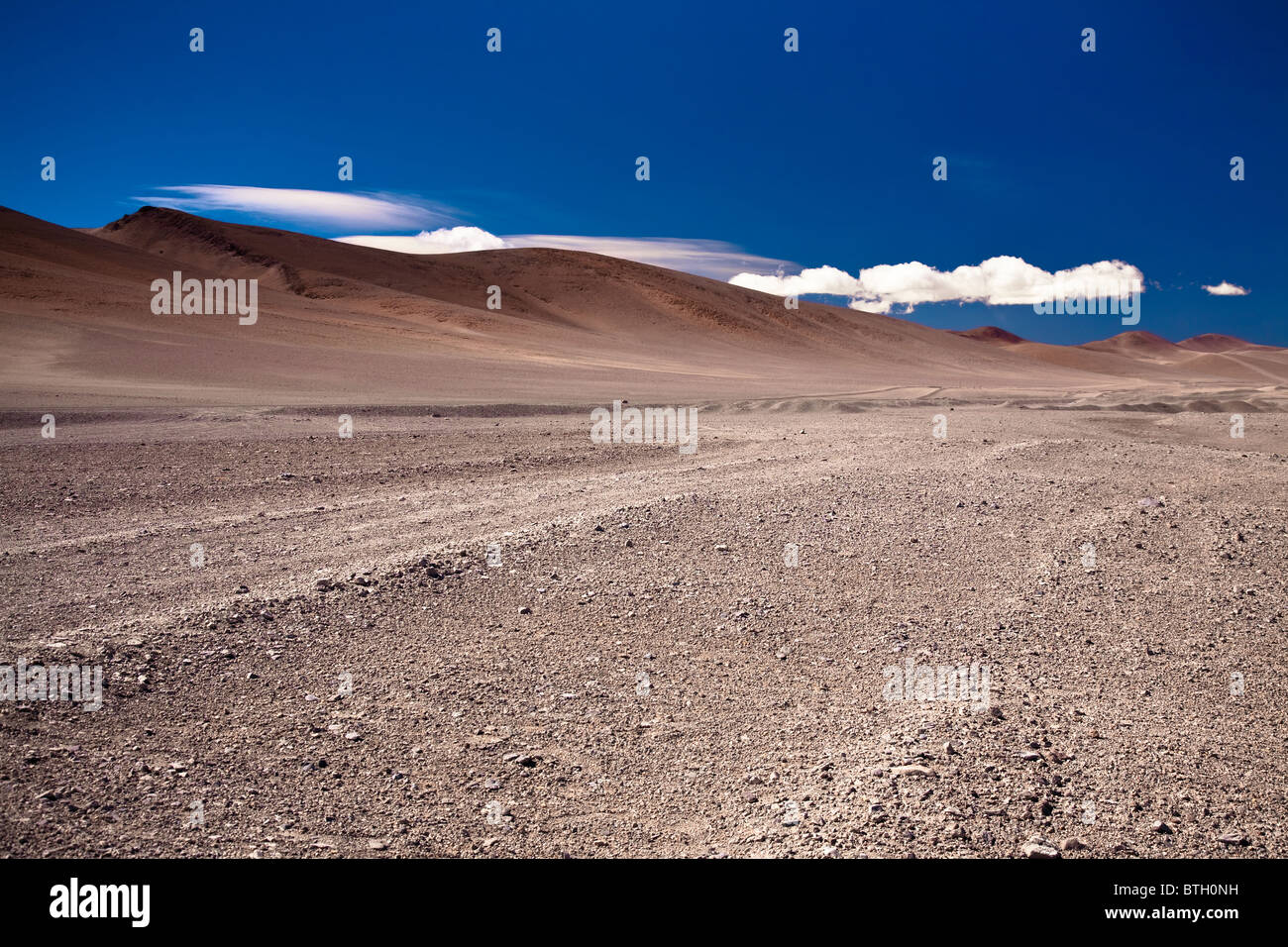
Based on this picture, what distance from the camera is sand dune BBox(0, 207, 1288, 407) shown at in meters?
25.9

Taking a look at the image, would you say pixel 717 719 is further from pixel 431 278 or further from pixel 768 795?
pixel 431 278

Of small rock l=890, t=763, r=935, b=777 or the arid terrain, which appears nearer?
the arid terrain

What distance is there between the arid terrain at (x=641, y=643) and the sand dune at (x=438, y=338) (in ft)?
40.4

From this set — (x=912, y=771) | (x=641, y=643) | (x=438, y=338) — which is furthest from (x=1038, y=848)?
(x=438, y=338)

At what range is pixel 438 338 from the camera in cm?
4616

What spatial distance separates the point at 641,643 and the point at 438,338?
43.5 meters

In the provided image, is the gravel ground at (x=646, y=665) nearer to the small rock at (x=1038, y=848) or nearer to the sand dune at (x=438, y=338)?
the small rock at (x=1038, y=848)

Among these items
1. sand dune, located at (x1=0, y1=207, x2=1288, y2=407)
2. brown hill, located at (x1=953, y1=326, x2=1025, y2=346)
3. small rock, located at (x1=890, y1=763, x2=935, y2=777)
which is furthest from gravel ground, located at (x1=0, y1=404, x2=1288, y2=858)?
brown hill, located at (x1=953, y1=326, x2=1025, y2=346)

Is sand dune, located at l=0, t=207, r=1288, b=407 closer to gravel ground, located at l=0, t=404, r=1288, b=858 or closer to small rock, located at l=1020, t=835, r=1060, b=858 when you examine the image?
gravel ground, located at l=0, t=404, r=1288, b=858

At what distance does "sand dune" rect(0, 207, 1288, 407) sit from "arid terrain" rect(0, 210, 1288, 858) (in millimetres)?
12299

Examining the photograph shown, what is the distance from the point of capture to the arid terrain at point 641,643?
326cm

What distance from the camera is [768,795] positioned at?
136 inches
